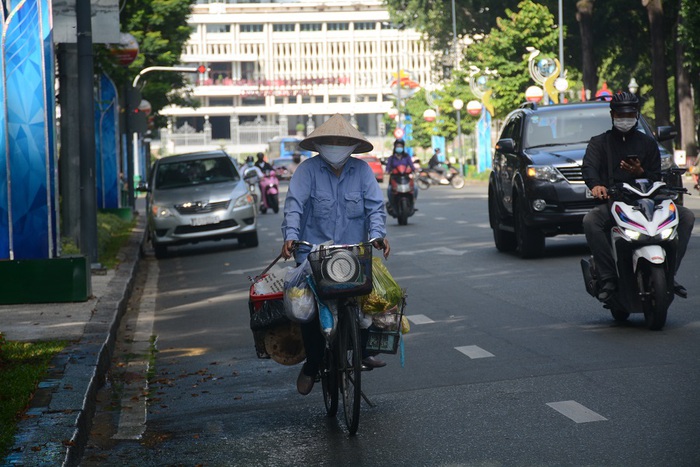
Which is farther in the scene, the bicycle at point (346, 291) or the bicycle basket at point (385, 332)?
the bicycle basket at point (385, 332)

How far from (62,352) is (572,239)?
40.5 feet

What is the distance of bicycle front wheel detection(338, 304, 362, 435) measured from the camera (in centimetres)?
698

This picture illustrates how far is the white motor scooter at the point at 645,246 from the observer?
33.0 feet

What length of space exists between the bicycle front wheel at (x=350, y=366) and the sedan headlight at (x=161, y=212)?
15.8m

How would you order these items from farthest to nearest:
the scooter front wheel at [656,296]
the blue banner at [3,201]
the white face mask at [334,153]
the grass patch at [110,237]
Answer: the grass patch at [110,237] → the blue banner at [3,201] → the scooter front wheel at [656,296] → the white face mask at [334,153]

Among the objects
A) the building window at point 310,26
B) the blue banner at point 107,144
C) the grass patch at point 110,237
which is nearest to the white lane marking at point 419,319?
the grass patch at point 110,237

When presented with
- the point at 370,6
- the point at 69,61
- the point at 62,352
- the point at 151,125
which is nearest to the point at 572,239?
the point at 69,61

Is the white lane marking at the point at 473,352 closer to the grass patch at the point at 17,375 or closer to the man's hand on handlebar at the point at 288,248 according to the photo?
the man's hand on handlebar at the point at 288,248

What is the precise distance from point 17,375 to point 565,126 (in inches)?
411

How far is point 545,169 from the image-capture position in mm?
16984

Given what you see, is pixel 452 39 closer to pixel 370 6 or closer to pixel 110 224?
pixel 110 224

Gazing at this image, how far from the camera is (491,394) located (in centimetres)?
803

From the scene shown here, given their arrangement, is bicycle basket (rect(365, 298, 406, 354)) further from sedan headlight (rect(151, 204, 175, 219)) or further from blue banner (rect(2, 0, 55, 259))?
sedan headlight (rect(151, 204, 175, 219))

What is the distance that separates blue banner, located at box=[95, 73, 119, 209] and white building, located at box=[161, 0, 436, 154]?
13798 centimetres
